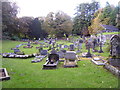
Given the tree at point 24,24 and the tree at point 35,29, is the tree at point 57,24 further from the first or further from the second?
the tree at point 24,24

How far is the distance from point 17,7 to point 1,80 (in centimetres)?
3767

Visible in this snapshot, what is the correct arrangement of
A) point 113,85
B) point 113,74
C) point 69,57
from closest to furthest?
point 113,85 → point 113,74 → point 69,57

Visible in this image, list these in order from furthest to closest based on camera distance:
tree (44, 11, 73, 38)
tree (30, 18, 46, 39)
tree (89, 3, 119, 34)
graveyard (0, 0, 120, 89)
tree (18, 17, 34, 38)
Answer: tree (30, 18, 46, 39) < tree (44, 11, 73, 38) < tree (18, 17, 34, 38) < tree (89, 3, 119, 34) < graveyard (0, 0, 120, 89)

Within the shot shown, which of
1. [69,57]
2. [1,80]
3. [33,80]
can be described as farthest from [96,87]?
[69,57]

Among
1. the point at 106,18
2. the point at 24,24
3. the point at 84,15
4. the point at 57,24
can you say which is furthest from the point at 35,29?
the point at 106,18

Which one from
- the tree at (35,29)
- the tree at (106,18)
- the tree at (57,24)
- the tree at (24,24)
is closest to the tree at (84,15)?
the tree at (57,24)

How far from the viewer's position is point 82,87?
226 inches

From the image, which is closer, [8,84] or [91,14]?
[8,84]

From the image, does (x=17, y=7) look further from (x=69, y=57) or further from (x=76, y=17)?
(x=69, y=57)

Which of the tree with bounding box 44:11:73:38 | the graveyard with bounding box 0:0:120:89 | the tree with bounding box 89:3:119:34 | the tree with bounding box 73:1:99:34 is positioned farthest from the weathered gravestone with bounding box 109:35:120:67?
the tree with bounding box 73:1:99:34

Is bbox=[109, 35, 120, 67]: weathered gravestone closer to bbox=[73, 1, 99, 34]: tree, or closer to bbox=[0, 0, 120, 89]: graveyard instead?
bbox=[0, 0, 120, 89]: graveyard

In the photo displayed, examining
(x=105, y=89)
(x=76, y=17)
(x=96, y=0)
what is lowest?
(x=105, y=89)


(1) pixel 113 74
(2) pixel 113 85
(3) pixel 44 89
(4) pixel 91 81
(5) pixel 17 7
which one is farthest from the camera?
(5) pixel 17 7

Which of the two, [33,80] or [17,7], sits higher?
[17,7]
